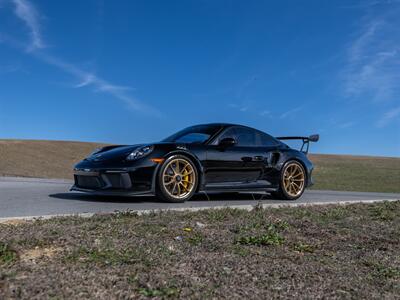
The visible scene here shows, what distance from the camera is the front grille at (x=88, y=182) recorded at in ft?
22.8

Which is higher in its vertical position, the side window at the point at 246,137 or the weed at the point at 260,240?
the side window at the point at 246,137

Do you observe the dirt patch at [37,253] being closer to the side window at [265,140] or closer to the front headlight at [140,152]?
the front headlight at [140,152]

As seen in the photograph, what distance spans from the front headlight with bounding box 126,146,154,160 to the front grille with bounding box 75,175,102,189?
581 millimetres

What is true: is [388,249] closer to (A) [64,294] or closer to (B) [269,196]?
(A) [64,294]

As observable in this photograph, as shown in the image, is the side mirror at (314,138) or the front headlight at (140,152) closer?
the front headlight at (140,152)

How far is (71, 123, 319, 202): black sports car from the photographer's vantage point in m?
6.77

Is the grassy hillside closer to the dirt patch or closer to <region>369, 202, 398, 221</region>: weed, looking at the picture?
<region>369, 202, 398, 221</region>: weed

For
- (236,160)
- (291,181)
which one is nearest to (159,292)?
(236,160)

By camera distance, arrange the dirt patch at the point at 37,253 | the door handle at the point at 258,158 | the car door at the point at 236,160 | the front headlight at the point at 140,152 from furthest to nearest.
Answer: the door handle at the point at 258,158 < the car door at the point at 236,160 < the front headlight at the point at 140,152 < the dirt patch at the point at 37,253

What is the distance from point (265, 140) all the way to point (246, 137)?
429mm

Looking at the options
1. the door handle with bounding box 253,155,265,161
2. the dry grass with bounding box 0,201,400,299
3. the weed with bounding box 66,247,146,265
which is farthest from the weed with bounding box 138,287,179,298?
the door handle with bounding box 253,155,265,161

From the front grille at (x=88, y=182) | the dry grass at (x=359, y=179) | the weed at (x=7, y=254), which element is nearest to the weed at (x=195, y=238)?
the weed at (x=7, y=254)

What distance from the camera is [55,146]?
1868 inches

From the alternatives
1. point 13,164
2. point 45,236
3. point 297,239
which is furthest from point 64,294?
point 13,164
